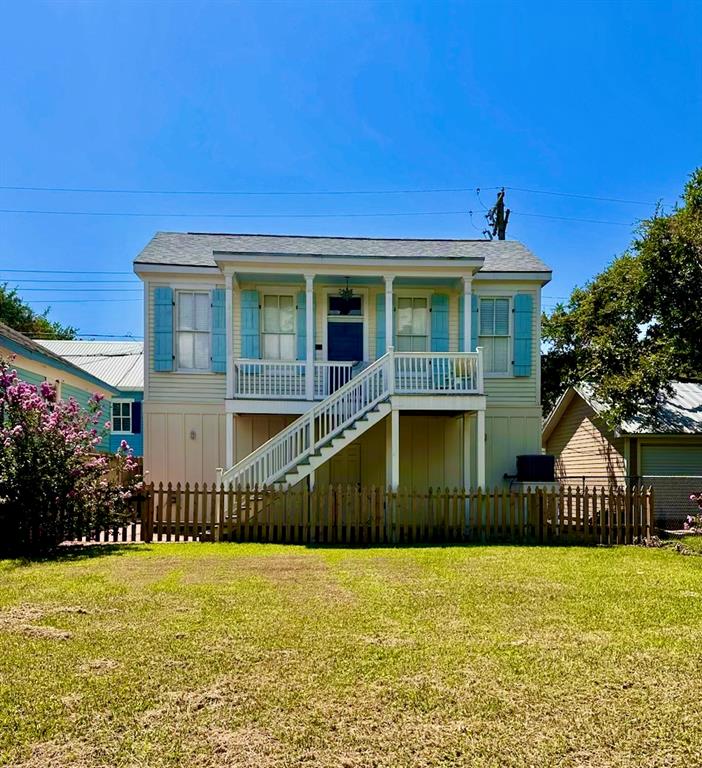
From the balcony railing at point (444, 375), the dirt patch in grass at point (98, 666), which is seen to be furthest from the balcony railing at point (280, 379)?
the dirt patch in grass at point (98, 666)

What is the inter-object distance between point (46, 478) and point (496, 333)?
33.8 feet

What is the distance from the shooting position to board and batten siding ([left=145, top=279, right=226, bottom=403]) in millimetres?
14000

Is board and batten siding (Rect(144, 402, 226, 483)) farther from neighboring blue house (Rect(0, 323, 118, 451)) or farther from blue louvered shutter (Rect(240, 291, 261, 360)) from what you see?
neighboring blue house (Rect(0, 323, 118, 451))

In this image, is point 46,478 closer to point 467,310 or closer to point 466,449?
point 466,449

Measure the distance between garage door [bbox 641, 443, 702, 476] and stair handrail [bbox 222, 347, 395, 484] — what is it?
8702 mm

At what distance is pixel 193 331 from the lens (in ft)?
46.6

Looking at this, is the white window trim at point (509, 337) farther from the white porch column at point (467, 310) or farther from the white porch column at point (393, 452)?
the white porch column at point (393, 452)

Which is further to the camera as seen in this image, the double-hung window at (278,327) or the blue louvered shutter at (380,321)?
the blue louvered shutter at (380,321)

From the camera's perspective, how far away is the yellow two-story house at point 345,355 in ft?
42.3

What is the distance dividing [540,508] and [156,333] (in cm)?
925

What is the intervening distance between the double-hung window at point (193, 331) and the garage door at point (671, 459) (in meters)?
12.0

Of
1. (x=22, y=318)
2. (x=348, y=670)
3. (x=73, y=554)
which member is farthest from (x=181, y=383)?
(x=22, y=318)

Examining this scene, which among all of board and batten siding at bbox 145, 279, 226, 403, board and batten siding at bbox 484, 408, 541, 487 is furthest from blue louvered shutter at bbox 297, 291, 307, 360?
board and batten siding at bbox 484, 408, 541, 487

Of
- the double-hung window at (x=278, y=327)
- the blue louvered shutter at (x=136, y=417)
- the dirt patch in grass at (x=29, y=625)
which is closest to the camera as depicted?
the dirt patch in grass at (x=29, y=625)
